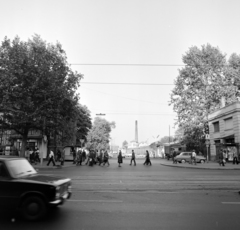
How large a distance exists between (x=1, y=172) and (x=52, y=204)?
1449 millimetres

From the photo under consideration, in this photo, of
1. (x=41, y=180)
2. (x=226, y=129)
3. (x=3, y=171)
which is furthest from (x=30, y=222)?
(x=226, y=129)

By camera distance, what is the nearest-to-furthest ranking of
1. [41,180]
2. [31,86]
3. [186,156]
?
[41,180], [31,86], [186,156]

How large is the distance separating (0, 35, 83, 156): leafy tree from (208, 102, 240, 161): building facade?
2015cm

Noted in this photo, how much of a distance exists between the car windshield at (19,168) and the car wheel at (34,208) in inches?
28.0

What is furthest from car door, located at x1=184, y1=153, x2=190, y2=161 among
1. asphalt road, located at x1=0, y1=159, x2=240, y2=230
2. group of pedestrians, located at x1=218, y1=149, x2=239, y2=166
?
asphalt road, located at x1=0, y1=159, x2=240, y2=230

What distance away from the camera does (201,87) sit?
142ft

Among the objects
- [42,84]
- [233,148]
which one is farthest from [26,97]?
[233,148]

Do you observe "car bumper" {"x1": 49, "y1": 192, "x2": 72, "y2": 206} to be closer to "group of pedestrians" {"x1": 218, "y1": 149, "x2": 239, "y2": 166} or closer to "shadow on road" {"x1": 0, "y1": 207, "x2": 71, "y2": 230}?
"shadow on road" {"x1": 0, "y1": 207, "x2": 71, "y2": 230}

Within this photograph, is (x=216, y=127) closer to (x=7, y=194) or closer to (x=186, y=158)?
(x=186, y=158)

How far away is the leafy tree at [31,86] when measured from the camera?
27.3 m

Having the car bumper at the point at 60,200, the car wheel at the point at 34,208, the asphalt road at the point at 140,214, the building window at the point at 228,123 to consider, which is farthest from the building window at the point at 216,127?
the car wheel at the point at 34,208

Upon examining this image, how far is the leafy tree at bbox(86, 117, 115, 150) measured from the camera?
81.9m

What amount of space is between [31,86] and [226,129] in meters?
26.9

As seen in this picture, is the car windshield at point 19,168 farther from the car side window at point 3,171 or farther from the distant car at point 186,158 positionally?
the distant car at point 186,158
